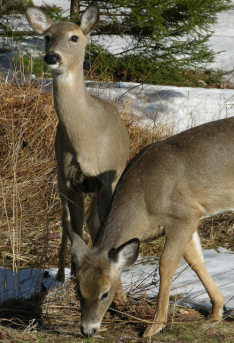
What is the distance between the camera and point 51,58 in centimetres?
517

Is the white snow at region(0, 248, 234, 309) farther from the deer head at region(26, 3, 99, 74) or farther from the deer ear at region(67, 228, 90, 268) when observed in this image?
the deer head at region(26, 3, 99, 74)

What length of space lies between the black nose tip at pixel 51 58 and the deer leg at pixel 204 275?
1.78 m

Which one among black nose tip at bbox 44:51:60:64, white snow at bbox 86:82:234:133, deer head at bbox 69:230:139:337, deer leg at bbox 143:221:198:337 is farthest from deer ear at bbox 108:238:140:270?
white snow at bbox 86:82:234:133

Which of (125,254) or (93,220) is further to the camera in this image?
(93,220)

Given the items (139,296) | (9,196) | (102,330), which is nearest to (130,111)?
(9,196)

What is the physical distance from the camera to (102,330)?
4727 millimetres

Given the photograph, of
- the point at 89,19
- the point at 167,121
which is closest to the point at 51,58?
the point at 89,19

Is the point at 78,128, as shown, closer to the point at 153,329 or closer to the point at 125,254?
the point at 125,254

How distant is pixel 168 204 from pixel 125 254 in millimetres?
612

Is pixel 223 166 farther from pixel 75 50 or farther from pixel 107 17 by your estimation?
pixel 107 17

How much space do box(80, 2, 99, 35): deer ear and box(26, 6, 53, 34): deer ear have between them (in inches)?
13.3

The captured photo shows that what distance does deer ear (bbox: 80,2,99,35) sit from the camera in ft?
18.7

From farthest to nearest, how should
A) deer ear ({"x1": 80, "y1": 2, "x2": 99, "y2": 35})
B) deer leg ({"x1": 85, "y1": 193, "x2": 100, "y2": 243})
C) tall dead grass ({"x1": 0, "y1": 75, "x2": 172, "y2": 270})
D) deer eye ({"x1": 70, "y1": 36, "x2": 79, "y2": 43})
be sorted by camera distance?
tall dead grass ({"x1": 0, "y1": 75, "x2": 172, "y2": 270})
deer leg ({"x1": 85, "y1": 193, "x2": 100, "y2": 243})
deer ear ({"x1": 80, "y1": 2, "x2": 99, "y2": 35})
deer eye ({"x1": 70, "y1": 36, "x2": 79, "y2": 43})

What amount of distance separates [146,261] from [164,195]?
1570 millimetres
